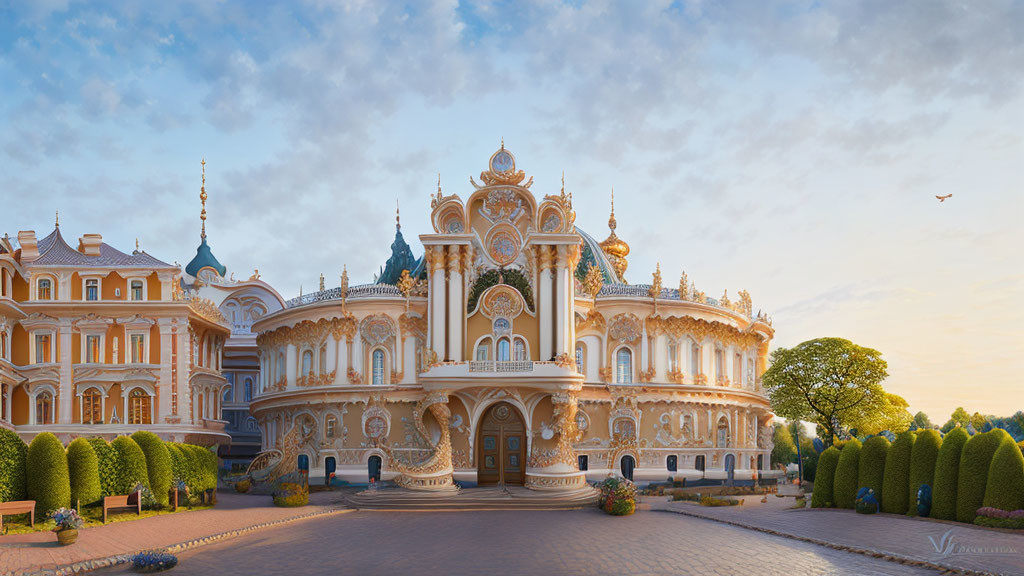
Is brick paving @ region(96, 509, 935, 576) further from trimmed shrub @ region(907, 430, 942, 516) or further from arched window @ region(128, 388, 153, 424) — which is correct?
arched window @ region(128, 388, 153, 424)

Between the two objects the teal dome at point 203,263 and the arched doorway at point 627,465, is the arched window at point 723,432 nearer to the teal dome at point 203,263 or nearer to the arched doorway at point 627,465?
the arched doorway at point 627,465

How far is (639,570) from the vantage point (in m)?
19.2

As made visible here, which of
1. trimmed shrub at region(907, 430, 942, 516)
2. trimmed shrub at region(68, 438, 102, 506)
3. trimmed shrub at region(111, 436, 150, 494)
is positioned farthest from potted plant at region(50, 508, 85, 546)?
trimmed shrub at region(907, 430, 942, 516)

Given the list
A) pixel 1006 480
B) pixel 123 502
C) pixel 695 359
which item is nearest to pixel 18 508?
pixel 123 502

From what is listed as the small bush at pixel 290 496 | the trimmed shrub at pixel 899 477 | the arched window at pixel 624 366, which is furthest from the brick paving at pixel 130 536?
the trimmed shrub at pixel 899 477

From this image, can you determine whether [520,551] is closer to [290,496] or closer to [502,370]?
[290,496]

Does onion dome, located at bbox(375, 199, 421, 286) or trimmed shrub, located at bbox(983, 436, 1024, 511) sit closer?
trimmed shrub, located at bbox(983, 436, 1024, 511)

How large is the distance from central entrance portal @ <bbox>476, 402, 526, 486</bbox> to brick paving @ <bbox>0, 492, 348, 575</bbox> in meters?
8.71

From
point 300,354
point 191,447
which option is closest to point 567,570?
point 191,447

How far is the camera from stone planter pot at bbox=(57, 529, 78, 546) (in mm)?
22531

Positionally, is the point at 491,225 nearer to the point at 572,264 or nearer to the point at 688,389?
the point at 572,264

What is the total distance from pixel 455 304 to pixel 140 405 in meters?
17.2

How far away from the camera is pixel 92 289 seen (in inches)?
1759

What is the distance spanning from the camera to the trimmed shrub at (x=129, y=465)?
98.4 ft
